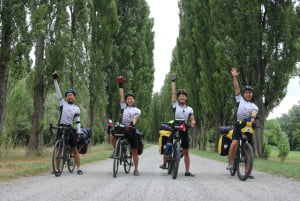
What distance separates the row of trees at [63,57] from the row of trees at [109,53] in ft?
0.10

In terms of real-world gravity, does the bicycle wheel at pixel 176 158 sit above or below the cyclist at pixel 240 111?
below

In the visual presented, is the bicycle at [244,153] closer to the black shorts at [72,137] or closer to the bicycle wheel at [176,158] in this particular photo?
the bicycle wheel at [176,158]

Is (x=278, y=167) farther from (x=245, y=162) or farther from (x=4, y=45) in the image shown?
(x=4, y=45)

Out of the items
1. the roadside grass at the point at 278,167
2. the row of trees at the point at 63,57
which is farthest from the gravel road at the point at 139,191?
the row of trees at the point at 63,57

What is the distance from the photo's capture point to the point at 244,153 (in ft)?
23.3

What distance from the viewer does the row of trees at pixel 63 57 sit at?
9.92m

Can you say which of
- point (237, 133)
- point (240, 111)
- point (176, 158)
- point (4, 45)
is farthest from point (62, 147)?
point (4, 45)

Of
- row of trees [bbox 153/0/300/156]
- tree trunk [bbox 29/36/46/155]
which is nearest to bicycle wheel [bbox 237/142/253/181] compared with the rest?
tree trunk [bbox 29/36/46/155]

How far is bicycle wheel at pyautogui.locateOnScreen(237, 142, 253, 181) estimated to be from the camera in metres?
6.66

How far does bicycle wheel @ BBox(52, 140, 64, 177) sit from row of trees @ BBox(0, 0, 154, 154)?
3368 mm

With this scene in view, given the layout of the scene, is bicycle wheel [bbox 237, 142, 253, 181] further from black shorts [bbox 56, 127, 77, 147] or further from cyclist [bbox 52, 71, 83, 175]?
black shorts [bbox 56, 127, 77, 147]

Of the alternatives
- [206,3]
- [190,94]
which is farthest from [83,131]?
[190,94]

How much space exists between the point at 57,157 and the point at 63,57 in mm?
6955

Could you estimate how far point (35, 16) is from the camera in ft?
35.1
